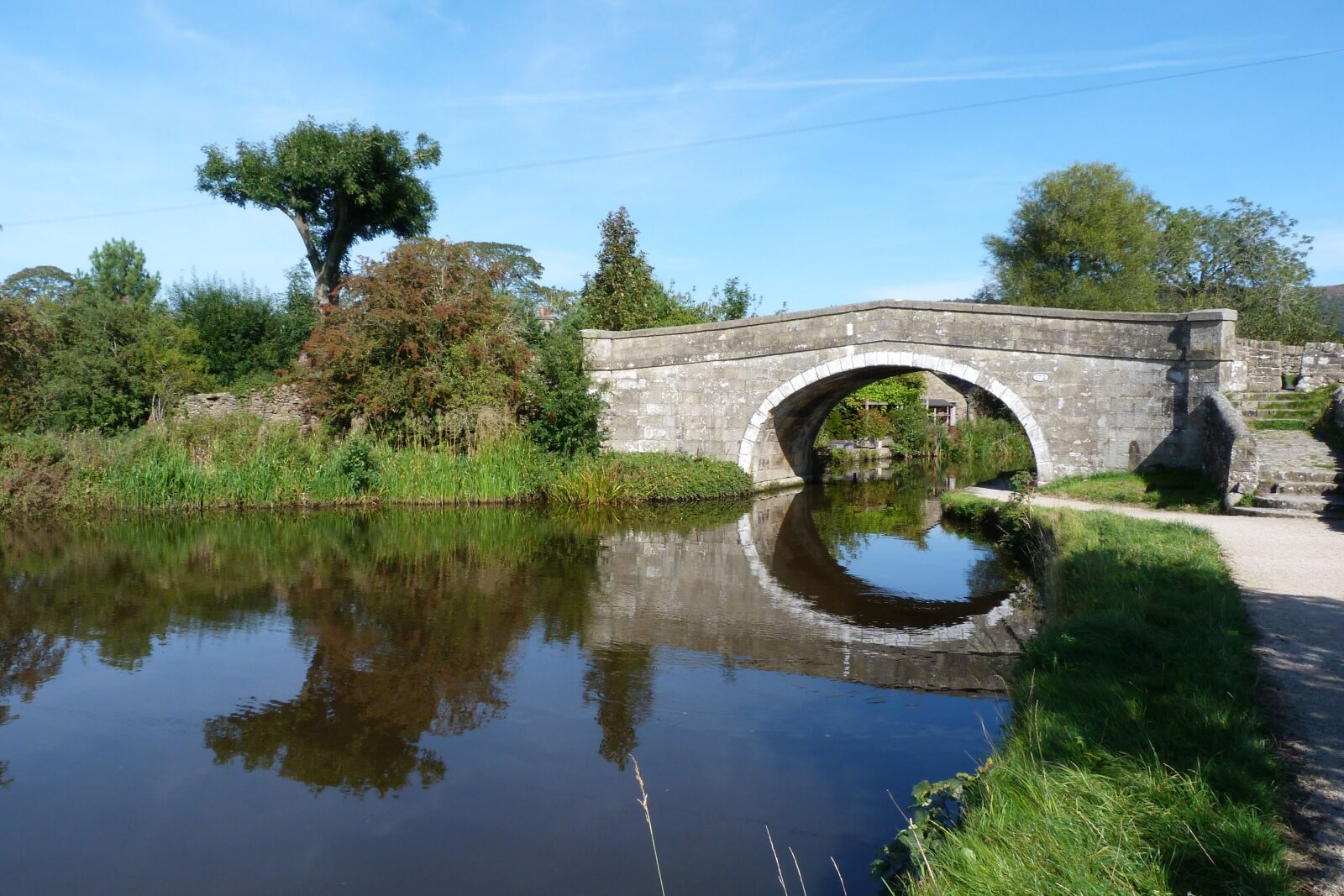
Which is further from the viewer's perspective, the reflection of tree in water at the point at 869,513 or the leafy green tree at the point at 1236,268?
the leafy green tree at the point at 1236,268

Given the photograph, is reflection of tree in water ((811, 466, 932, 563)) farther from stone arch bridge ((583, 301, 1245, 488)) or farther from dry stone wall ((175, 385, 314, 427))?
dry stone wall ((175, 385, 314, 427))

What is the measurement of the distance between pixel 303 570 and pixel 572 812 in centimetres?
613

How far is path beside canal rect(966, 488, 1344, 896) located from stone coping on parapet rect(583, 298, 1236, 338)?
4.42m

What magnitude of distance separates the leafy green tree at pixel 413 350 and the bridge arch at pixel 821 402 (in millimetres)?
4210

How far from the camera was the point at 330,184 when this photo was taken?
68.7 feet

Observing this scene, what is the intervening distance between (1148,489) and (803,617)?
6.38 m

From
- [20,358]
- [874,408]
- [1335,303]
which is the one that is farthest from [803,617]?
[1335,303]

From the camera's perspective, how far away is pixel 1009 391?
13.1 m

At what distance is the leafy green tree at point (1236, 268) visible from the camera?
2447 cm

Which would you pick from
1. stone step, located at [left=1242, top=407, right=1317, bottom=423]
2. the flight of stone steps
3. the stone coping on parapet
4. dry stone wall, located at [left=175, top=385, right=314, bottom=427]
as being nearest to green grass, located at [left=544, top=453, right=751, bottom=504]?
the stone coping on parapet

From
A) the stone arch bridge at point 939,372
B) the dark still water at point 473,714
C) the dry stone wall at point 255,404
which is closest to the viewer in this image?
the dark still water at point 473,714

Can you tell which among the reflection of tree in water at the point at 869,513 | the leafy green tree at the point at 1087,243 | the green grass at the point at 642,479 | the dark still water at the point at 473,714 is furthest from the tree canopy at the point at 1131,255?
the dark still water at the point at 473,714

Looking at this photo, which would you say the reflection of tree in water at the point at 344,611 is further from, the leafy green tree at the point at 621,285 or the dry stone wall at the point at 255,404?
the leafy green tree at the point at 621,285

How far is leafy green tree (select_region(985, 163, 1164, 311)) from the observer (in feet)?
84.0
